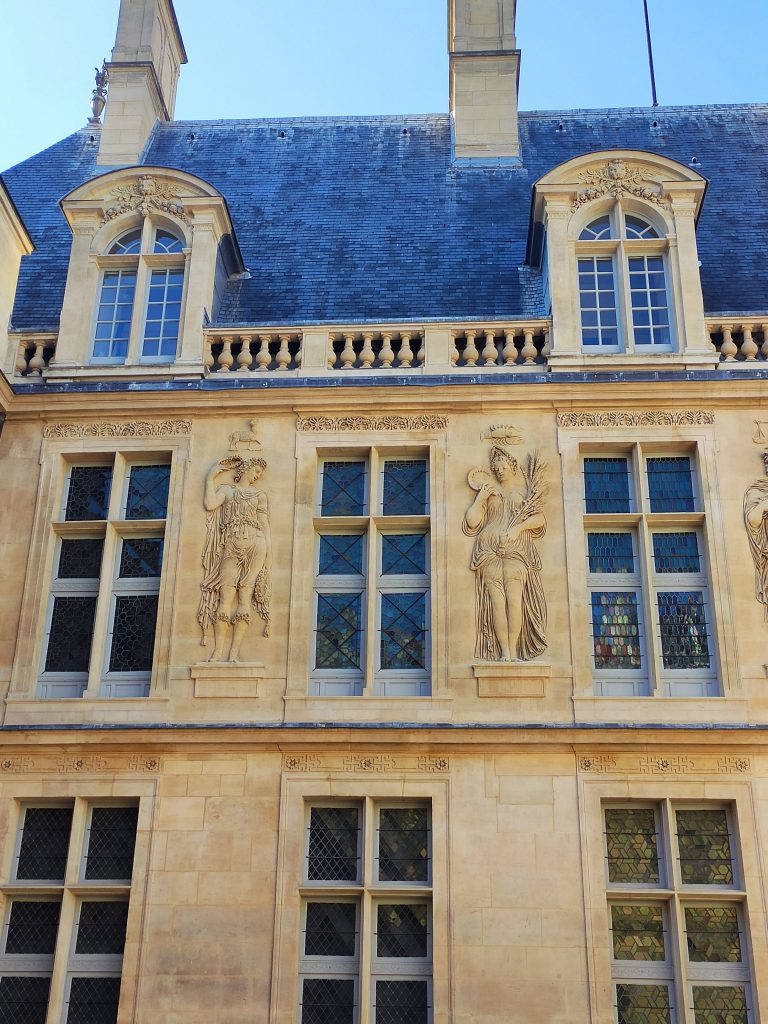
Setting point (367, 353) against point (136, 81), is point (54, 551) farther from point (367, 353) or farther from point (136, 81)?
point (136, 81)

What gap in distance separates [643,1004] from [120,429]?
8.60 m

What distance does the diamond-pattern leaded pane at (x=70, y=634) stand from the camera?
1377 centimetres

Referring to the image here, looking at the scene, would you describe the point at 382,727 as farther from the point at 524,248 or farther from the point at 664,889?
the point at 524,248

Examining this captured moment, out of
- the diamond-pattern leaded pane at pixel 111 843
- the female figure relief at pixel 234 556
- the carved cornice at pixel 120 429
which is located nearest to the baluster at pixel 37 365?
the carved cornice at pixel 120 429

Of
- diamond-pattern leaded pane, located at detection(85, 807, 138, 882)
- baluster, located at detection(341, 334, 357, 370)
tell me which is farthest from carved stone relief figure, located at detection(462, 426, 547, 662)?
diamond-pattern leaded pane, located at detection(85, 807, 138, 882)

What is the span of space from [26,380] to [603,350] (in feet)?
23.5

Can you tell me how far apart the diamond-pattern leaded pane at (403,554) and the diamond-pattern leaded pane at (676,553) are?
2622 millimetres

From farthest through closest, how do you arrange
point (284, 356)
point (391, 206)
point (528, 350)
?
1. point (391, 206)
2. point (284, 356)
3. point (528, 350)

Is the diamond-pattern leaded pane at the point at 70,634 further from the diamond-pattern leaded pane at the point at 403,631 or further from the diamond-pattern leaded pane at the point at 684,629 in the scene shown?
the diamond-pattern leaded pane at the point at 684,629

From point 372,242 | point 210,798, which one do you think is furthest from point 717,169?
point 210,798

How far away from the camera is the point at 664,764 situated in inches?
494

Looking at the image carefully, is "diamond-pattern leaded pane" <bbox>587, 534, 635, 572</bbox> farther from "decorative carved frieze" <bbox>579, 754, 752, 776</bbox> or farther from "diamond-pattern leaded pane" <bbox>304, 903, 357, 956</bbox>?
"diamond-pattern leaded pane" <bbox>304, 903, 357, 956</bbox>

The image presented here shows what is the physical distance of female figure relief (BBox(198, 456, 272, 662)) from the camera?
44.4 feet

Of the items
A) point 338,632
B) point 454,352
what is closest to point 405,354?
point 454,352
